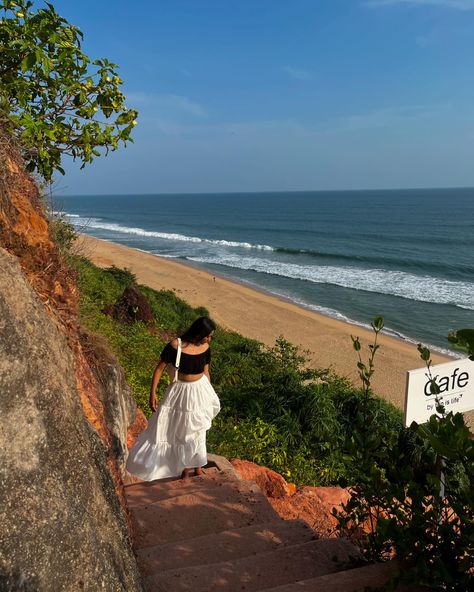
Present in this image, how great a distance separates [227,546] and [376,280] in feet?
92.8

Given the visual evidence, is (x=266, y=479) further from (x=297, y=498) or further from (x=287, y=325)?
(x=287, y=325)

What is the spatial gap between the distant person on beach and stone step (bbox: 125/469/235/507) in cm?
9

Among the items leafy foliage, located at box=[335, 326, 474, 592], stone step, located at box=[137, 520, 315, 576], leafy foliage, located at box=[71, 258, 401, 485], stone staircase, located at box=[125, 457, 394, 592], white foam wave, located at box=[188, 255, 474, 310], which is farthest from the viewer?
white foam wave, located at box=[188, 255, 474, 310]

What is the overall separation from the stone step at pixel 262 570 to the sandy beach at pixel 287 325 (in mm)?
9300

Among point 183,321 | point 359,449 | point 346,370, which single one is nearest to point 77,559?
point 359,449

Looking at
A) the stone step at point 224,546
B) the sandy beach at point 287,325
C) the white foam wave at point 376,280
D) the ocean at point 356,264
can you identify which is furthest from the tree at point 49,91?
the white foam wave at point 376,280

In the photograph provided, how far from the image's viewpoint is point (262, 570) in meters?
2.86

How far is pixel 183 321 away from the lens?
46.5ft

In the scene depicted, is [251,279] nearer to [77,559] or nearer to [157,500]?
[157,500]

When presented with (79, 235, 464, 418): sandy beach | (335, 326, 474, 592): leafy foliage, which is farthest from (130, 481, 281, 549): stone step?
(79, 235, 464, 418): sandy beach

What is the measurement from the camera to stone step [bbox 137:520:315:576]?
10.0ft

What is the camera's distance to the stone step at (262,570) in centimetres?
268

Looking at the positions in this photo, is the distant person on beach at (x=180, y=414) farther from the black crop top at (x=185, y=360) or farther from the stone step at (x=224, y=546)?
the stone step at (x=224, y=546)

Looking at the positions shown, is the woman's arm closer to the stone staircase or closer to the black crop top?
the black crop top
